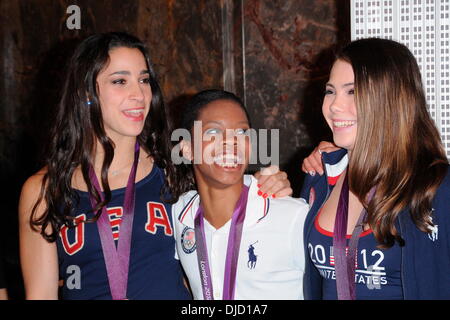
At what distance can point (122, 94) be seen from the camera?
8.57ft

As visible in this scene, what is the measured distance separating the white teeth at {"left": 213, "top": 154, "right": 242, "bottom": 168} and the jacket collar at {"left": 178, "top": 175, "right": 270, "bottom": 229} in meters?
0.19

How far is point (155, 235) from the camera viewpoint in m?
2.58

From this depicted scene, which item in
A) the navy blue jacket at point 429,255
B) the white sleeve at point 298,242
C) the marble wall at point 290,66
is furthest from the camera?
the marble wall at point 290,66

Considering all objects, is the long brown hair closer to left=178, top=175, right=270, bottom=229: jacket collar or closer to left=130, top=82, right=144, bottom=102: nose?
left=178, top=175, right=270, bottom=229: jacket collar

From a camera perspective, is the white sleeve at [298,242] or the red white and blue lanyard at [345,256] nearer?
the red white and blue lanyard at [345,256]

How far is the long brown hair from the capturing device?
2.19 meters

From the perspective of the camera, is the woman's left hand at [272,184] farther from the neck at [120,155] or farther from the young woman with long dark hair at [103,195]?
the neck at [120,155]

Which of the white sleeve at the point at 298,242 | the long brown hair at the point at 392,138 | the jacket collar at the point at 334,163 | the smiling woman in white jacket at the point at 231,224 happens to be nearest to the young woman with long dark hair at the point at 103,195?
the smiling woman in white jacket at the point at 231,224

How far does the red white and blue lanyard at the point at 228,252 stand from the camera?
240cm

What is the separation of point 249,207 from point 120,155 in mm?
717

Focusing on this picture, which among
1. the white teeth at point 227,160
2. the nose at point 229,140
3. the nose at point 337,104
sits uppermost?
the nose at point 337,104

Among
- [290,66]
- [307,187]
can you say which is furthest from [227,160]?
[290,66]

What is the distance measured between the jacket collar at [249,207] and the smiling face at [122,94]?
16.8 inches

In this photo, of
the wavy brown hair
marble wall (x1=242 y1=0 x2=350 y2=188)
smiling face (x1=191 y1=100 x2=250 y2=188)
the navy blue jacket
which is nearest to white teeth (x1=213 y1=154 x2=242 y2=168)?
smiling face (x1=191 y1=100 x2=250 y2=188)
